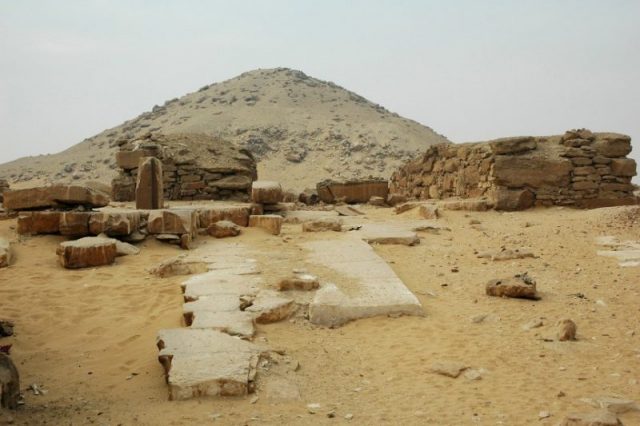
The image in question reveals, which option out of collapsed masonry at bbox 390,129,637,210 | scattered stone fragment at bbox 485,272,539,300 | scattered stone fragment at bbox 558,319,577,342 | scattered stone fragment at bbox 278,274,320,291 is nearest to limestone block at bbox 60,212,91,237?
scattered stone fragment at bbox 278,274,320,291

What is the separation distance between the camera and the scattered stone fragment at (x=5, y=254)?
Result: 19.7 feet

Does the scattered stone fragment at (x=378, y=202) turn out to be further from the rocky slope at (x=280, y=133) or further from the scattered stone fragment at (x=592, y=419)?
the scattered stone fragment at (x=592, y=419)

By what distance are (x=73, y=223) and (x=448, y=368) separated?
5854 mm

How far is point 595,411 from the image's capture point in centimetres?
262

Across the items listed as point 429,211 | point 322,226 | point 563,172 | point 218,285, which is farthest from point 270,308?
point 563,172

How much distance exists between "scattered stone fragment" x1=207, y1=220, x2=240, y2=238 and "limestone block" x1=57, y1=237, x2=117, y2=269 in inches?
77.3

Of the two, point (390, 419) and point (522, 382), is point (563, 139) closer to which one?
point (522, 382)

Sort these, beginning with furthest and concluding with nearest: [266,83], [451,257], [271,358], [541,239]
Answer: [266,83]
[541,239]
[451,257]
[271,358]

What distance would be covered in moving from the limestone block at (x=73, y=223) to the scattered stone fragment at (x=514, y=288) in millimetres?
5451

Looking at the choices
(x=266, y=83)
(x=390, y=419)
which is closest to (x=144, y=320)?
(x=390, y=419)

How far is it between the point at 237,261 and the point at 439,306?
2.57 metres

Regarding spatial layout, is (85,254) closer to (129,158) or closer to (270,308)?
(270,308)

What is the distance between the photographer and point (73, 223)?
7.21m

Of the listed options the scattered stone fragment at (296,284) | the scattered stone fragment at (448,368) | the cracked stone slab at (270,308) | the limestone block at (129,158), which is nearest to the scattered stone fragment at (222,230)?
the scattered stone fragment at (296,284)
